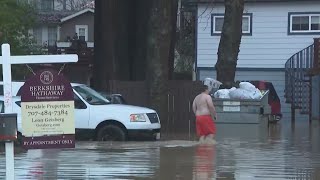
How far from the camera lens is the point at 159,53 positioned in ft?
74.6

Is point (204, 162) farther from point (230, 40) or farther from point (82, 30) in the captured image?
point (82, 30)

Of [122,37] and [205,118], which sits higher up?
[122,37]

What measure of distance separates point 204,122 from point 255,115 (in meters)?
3.01

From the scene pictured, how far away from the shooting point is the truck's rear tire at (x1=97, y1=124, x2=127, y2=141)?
19453 mm

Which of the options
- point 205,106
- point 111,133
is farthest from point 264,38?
point 205,106

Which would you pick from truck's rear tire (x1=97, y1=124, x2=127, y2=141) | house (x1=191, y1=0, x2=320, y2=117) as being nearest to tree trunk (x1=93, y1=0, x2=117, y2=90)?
truck's rear tire (x1=97, y1=124, x2=127, y2=141)

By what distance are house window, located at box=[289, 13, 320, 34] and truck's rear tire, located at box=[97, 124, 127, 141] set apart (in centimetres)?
1814

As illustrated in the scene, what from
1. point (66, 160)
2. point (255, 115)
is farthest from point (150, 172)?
point (255, 115)

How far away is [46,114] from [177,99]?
15123mm

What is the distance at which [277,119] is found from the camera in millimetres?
31312

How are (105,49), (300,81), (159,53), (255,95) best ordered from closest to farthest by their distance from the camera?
1. (255,95)
2. (159,53)
3. (105,49)
4. (300,81)

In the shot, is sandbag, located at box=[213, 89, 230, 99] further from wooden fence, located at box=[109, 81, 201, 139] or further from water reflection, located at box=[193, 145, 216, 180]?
water reflection, located at box=[193, 145, 216, 180]

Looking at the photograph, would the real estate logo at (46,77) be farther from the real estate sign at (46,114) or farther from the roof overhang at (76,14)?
the roof overhang at (76,14)

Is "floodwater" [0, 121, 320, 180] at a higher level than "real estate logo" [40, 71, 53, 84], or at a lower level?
lower
